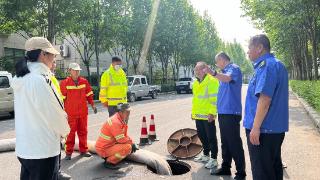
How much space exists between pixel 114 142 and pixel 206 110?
171cm

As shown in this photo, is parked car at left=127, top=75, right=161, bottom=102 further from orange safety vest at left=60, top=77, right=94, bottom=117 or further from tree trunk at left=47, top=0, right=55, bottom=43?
orange safety vest at left=60, top=77, right=94, bottom=117

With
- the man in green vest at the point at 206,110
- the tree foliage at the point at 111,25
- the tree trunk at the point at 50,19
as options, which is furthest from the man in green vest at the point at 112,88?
the tree foliage at the point at 111,25

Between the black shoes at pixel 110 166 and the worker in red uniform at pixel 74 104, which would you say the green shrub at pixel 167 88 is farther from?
the black shoes at pixel 110 166

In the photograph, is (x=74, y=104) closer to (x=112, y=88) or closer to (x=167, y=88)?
(x=112, y=88)

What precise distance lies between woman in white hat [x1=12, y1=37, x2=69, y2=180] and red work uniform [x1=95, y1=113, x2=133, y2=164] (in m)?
3.21

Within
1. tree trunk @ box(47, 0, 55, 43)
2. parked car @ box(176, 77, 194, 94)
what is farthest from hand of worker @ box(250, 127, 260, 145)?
parked car @ box(176, 77, 194, 94)

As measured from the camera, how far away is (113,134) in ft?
21.6

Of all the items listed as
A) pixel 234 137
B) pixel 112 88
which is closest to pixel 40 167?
pixel 234 137


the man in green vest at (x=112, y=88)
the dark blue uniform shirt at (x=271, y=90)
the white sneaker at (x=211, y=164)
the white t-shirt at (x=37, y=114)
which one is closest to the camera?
the white t-shirt at (x=37, y=114)

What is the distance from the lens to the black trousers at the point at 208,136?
6.61 m

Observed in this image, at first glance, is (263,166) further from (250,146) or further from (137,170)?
(137,170)

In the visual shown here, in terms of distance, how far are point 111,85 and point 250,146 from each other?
4.85 meters

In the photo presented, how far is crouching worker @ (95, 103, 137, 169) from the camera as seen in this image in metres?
6.59

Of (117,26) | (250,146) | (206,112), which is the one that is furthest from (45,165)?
(117,26)
